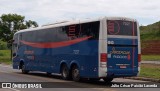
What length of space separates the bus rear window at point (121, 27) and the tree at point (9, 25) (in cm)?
4613

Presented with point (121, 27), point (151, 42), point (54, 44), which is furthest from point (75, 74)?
point (151, 42)

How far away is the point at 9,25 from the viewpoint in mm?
66250

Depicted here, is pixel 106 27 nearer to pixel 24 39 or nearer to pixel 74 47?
pixel 74 47

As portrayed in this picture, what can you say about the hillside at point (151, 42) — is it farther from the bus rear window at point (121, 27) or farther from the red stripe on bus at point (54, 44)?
the bus rear window at point (121, 27)

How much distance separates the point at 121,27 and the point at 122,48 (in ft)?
3.32

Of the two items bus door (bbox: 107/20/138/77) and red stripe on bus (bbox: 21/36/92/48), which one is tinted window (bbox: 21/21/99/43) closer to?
red stripe on bus (bbox: 21/36/92/48)

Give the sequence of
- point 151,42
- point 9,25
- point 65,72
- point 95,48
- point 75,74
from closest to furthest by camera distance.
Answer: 1. point 95,48
2. point 75,74
3. point 65,72
4. point 9,25
5. point 151,42

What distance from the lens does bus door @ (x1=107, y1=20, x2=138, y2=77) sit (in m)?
20.0

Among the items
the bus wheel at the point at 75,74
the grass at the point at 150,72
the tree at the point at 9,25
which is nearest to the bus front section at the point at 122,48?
the bus wheel at the point at 75,74

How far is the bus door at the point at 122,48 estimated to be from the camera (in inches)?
789

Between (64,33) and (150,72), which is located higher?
(64,33)

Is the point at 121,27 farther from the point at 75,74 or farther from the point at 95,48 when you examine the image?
the point at 75,74

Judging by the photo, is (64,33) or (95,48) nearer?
(95,48)

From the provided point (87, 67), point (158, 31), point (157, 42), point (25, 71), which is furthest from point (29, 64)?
point (158, 31)
